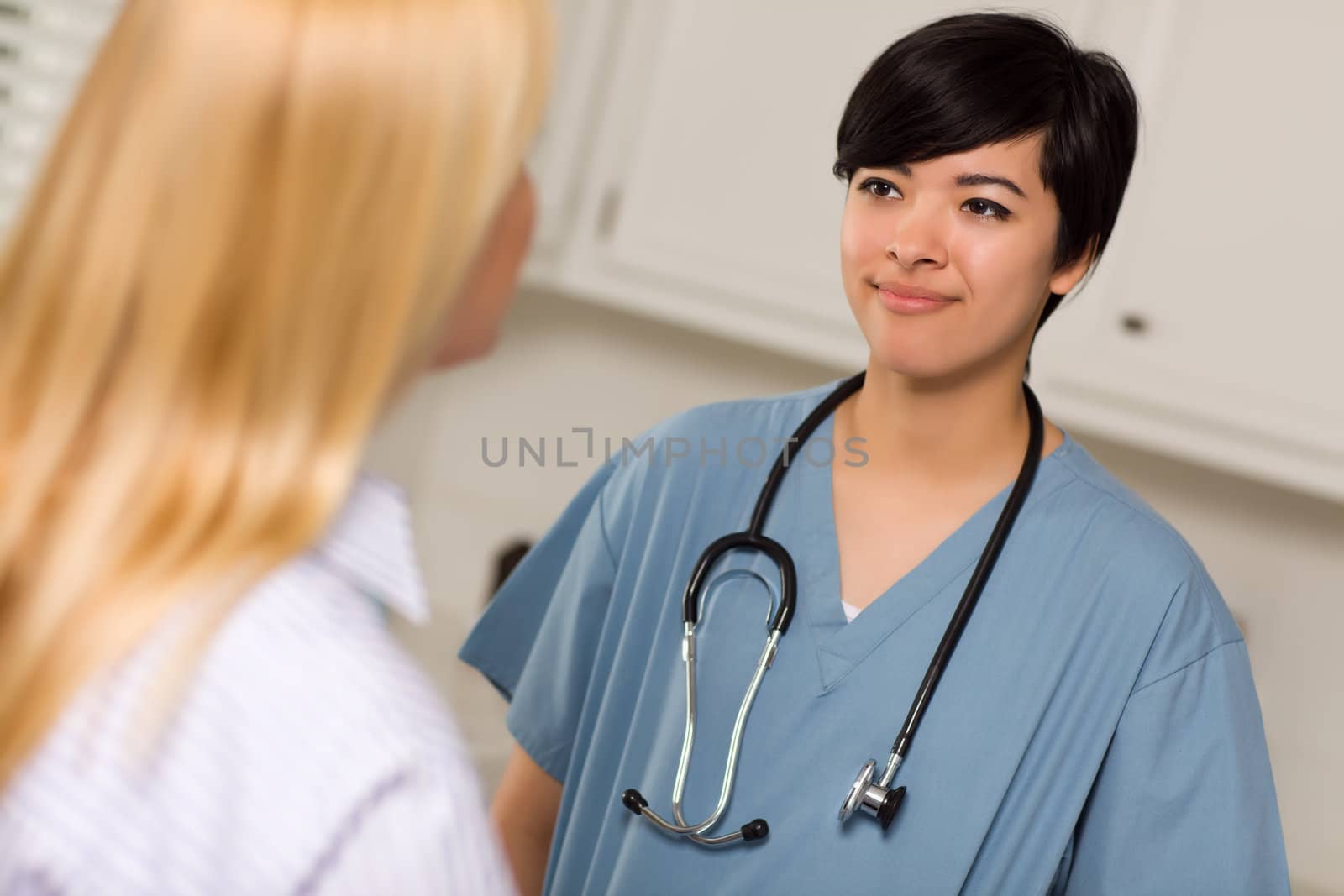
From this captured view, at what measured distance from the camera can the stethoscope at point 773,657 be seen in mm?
902

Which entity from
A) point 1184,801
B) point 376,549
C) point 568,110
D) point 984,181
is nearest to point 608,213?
point 568,110

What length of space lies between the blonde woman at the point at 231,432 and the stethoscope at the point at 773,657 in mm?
461

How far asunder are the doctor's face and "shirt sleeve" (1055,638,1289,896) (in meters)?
0.29

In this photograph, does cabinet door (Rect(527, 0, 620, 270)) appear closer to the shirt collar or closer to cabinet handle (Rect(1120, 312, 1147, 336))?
cabinet handle (Rect(1120, 312, 1147, 336))

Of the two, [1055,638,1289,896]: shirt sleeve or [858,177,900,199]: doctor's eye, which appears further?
[858,177,900,199]: doctor's eye

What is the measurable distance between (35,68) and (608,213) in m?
0.73

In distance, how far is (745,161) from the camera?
67.7 inches

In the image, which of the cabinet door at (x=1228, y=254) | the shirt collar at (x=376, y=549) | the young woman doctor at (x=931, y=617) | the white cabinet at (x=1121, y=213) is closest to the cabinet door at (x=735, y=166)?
the white cabinet at (x=1121, y=213)

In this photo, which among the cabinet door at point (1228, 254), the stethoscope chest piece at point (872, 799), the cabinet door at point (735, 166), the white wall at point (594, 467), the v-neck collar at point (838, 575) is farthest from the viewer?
the white wall at point (594, 467)

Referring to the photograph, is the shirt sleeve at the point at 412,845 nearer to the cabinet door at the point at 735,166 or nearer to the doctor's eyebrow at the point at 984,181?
the doctor's eyebrow at the point at 984,181

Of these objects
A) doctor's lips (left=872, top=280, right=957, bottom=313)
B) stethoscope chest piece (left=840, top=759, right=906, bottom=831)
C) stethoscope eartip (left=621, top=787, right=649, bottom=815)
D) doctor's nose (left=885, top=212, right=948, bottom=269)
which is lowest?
stethoscope eartip (left=621, top=787, right=649, bottom=815)

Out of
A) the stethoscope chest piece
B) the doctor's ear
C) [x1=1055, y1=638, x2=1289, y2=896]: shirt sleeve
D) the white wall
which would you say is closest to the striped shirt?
the stethoscope chest piece

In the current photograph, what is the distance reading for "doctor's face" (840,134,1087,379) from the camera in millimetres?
982

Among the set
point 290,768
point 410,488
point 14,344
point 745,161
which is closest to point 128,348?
point 14,344
